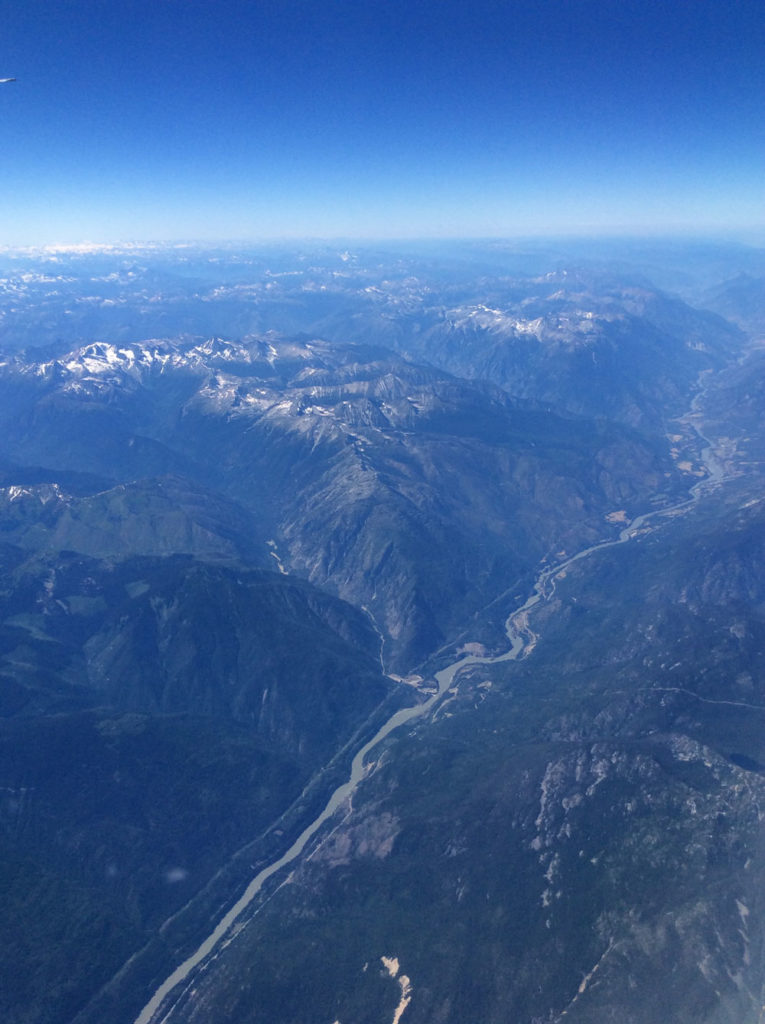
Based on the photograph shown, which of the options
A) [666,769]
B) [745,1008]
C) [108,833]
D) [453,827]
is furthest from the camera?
[108,833]

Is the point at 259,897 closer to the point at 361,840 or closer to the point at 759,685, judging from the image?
the point at 361,840

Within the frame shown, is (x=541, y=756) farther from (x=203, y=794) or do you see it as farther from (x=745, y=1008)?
(x=203, y=794)

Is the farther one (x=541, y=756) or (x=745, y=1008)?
(x=541, y=756)

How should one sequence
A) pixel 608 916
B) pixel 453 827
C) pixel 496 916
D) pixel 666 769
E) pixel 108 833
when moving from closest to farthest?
1. pixel 608 916
2. pixel 496 916
3. pixel 666 769
4. pixel 453 827
5. pixel 108 833

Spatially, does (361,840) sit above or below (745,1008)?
below

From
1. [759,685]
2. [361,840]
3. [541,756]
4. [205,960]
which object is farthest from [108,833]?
[759,685]

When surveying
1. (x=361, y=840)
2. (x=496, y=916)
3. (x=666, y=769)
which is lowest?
(x=361, y=840)

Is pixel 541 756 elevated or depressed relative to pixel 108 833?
elevated

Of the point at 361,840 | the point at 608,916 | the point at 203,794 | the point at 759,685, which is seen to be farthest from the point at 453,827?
the point at 759,685

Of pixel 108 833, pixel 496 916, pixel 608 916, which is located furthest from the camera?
pixel 108 833
